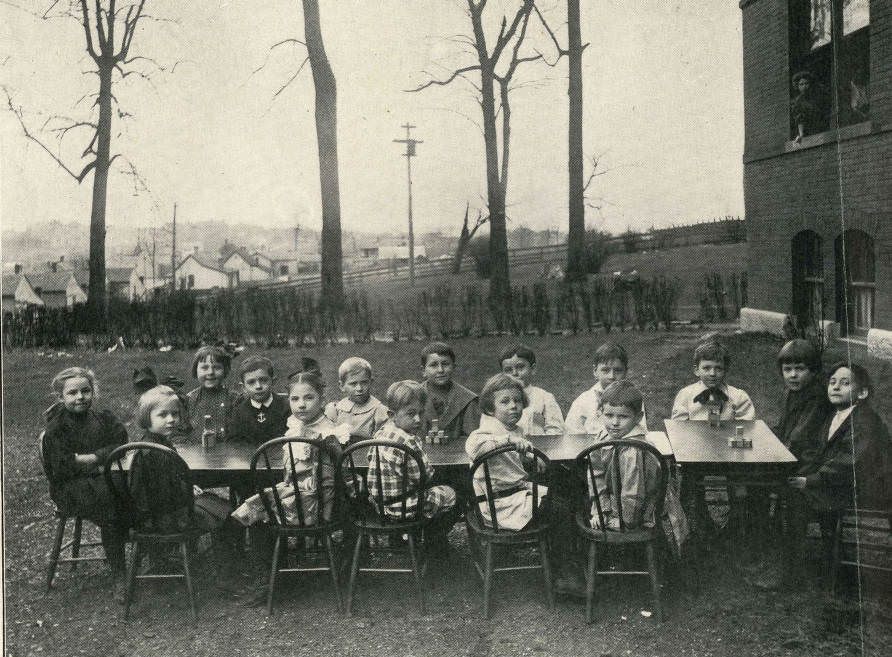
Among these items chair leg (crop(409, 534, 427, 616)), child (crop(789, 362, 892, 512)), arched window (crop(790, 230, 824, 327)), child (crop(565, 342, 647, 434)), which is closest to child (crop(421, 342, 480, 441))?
child (crop(565, 342, 647, 434))

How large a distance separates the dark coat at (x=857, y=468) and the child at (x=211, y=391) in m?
3.47

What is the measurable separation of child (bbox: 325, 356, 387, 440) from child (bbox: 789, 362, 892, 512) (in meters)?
2.28

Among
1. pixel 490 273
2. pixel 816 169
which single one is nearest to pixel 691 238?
pixel 816 169

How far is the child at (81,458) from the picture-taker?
3.86m

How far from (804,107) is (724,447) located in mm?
2503

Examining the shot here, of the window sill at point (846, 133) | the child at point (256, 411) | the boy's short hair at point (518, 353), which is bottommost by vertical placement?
the child at point (256, 411)

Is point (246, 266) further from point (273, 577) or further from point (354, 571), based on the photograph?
point (354, 571)

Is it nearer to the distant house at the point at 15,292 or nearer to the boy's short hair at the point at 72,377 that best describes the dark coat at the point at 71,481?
the boy's short hair at the point at 72,377

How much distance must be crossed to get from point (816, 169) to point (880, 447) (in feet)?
5.81

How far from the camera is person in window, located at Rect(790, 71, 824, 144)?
15.1ft

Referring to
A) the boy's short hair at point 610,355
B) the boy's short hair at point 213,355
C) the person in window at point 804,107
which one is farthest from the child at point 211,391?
the person in window at point 804,107

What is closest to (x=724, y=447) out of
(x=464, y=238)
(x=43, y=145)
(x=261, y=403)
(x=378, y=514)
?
(x=378, y=514)

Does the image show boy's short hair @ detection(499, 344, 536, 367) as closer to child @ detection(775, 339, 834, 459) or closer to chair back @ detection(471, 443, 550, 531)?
chair back @ detection(471, 443, 550, 531)

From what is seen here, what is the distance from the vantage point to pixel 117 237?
489 centimetres
